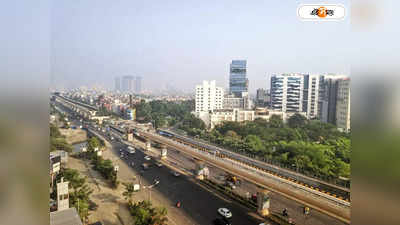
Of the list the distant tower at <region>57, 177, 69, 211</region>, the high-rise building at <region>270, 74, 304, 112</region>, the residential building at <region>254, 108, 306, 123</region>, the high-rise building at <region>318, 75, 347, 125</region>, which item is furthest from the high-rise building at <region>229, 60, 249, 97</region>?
the distant tower at <region>57, 177, 69, 211</region>

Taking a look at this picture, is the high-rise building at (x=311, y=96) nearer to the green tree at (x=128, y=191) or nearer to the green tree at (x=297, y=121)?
the green tree at (x=297, y=121)

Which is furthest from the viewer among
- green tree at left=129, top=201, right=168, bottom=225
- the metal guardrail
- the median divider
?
the median divider

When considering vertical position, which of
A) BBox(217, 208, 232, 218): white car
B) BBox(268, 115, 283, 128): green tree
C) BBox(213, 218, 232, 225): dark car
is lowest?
BBox(213, 218, 232, 225): dark car

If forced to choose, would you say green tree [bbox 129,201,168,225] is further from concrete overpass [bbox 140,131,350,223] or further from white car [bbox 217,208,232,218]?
concrete overpass [bbox 140,131,350,223]

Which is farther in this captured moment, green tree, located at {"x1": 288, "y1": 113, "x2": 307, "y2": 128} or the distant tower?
green tree, located at {"x1": 288, "y1": 113, "x2": 307, "y2": 128}

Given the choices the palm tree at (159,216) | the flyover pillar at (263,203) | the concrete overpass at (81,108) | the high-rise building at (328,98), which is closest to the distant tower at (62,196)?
the palm tree at (159,216)

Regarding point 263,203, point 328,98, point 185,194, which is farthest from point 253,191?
point 328,98

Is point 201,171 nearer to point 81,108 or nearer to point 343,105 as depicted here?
point 81,108
